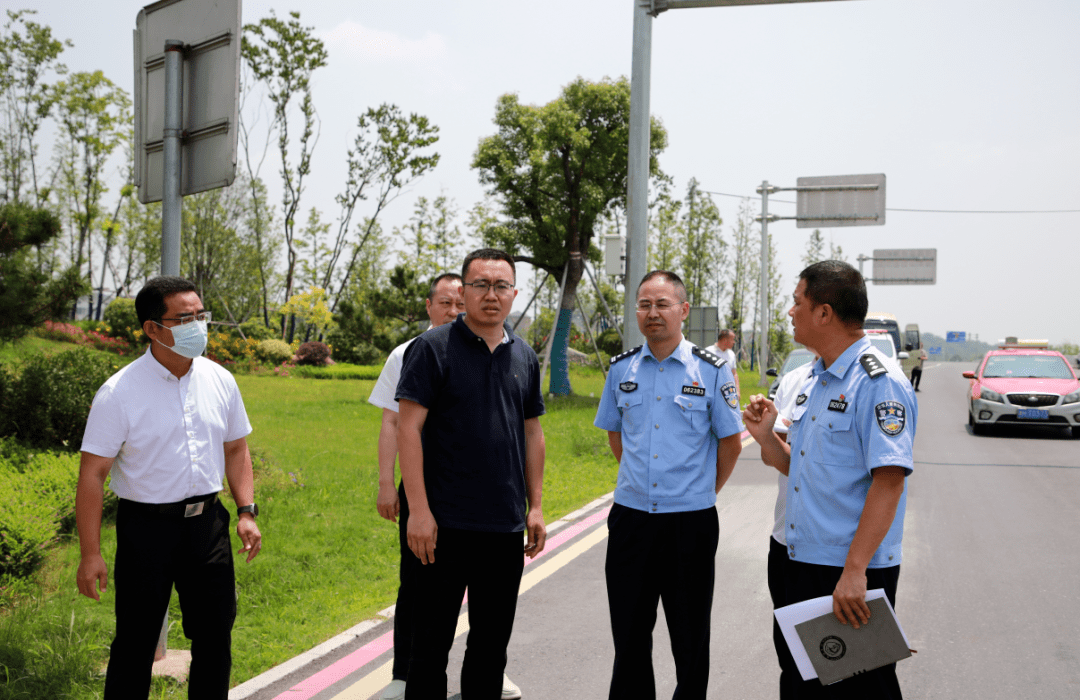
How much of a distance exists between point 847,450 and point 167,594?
2.52 metres

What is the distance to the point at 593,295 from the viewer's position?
4081 cm

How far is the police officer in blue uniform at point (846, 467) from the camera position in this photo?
8.59ft

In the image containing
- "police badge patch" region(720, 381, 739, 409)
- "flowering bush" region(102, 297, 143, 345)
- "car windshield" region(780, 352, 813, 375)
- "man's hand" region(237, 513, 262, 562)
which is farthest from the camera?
"flowering bush" region(102, 297, 143, 345)

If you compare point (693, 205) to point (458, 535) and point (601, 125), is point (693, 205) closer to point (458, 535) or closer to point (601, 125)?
point (601, 125)

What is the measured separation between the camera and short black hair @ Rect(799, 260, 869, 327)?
279cm

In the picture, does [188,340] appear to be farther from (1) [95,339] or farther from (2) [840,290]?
(1) [95,339]

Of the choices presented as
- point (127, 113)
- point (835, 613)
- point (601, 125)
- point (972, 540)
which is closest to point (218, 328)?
point (127, 113)

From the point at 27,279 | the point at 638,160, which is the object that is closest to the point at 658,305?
the point at 27,279

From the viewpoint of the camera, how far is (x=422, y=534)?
3096 mm

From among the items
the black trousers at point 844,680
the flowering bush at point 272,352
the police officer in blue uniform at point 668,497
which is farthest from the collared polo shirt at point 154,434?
the flowering bush at point 272,352

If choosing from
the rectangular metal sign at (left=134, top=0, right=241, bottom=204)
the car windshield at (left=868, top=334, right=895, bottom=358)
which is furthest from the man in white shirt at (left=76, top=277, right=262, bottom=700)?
the car windshield at (left=868, top=334, right=895, bottom=358)

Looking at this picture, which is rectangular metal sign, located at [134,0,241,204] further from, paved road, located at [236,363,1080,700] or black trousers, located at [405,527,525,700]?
paved road, located at [236,363,1080,700]

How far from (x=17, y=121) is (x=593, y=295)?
80.3 ft

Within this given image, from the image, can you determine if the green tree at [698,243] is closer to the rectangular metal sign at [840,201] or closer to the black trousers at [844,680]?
the rectangular metal sign at [840,201]
